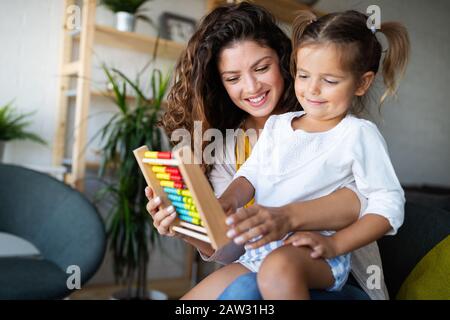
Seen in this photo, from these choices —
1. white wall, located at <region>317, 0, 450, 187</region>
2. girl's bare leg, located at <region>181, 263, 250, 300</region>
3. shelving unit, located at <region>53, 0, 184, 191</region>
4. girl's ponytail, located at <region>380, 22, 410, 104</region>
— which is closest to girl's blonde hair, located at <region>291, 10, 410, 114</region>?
girl's ponytail, located at <region>380, 22, 410, 104</region>

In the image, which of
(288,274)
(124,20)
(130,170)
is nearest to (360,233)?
(288,274)

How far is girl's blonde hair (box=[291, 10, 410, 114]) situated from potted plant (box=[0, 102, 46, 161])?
1.87 m

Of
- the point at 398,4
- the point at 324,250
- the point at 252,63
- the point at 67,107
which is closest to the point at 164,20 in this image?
the point at 67,107

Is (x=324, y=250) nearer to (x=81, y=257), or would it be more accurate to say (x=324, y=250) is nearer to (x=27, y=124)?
(x=81, y=257)

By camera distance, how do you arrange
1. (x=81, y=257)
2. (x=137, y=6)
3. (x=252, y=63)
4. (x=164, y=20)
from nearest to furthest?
1. (x=252, y=63)
2. (x=81, y=257)
3. (x=137, y=6)
4. (x=164, y=20)

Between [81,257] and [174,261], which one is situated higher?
[81,257]

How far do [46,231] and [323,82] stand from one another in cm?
162

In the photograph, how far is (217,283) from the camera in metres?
1.02

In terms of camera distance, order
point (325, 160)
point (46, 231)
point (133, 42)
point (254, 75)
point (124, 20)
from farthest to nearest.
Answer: point (133, 42) → point (124, 20) → point (46, 231) → point (254, 75) → point (325, 160)

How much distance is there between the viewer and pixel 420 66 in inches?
147

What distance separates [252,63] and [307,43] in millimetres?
383

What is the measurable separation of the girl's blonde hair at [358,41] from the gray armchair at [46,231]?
129 cm

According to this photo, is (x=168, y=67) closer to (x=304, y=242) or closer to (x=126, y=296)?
(x=126, y=296)
